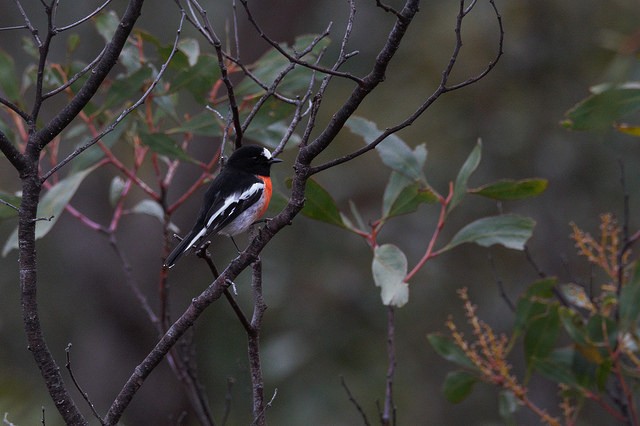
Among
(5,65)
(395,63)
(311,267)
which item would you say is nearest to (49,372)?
(5,65)

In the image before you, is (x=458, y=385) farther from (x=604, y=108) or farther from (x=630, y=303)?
(x=604, y=108)

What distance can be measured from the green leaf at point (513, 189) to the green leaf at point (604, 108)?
0.27 meters

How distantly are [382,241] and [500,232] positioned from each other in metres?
3.07

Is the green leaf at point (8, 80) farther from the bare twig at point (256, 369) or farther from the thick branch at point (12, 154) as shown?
the bare twig at point (256, 369)

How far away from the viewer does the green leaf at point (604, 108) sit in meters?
3.06

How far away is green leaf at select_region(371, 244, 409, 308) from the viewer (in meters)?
2.68

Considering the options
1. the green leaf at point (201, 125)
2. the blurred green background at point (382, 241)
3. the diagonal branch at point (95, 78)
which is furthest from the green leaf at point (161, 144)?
the blurred green background at point (382, 241)

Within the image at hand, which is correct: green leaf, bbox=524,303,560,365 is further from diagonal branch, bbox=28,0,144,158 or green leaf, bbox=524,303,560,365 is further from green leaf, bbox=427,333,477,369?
diagonal branch, bbox=28,0,144,158

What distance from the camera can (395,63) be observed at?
6.85 m

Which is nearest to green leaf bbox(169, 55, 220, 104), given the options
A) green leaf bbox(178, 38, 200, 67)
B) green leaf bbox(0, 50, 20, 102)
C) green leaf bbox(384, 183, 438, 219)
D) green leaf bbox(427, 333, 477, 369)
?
green leaf bbox(178, 38, 200, 67)

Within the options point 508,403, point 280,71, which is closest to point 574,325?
point 508,403

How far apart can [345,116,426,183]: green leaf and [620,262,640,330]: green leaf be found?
83cm

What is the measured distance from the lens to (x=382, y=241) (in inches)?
240

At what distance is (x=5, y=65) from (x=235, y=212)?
1.19 meters
